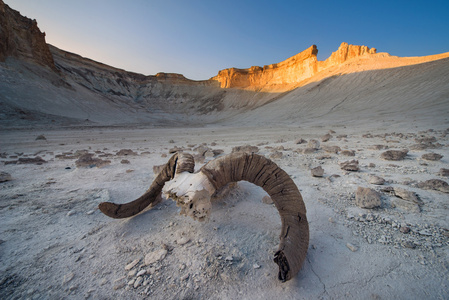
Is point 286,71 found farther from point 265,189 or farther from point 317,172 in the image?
point 265,189

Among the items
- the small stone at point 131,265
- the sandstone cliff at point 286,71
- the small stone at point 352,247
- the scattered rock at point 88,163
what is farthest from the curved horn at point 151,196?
the sandstone cliff at point 286,71

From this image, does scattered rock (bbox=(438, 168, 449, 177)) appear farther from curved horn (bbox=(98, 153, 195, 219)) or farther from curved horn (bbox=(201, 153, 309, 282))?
curved horn (bbox=(98, 153, 195, 219))

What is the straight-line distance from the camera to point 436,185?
129 inches

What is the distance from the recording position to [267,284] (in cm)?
195

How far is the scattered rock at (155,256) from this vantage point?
7.27ft

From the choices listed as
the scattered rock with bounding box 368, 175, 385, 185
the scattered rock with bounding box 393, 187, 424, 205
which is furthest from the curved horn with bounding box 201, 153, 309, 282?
the scattered rock with bounding box 368, 175, 385, 185

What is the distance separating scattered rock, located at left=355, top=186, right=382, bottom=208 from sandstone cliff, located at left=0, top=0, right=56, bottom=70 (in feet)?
167

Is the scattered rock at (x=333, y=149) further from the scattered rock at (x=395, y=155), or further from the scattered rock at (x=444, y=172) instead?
the scattered rock at (x=444, y=172)

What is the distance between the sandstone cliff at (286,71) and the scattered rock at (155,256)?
51.4 m

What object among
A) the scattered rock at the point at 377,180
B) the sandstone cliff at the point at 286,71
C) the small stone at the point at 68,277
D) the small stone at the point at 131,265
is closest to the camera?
the small stone at the point at 68,277

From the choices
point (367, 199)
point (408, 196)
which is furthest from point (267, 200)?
point (408, 196)

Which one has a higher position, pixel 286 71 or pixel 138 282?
→ pixel 286 71

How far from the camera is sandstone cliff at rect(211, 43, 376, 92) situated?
4070cm

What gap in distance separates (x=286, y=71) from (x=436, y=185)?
57542mm
